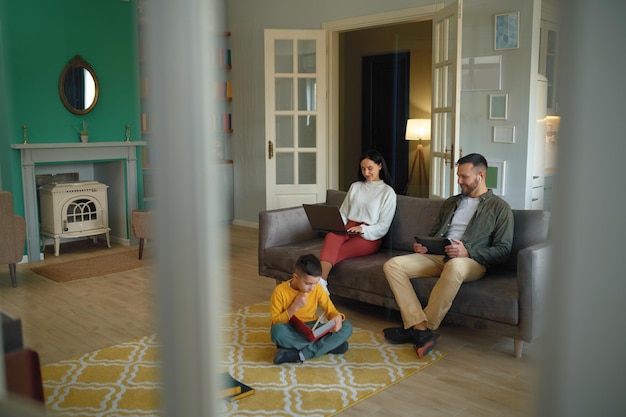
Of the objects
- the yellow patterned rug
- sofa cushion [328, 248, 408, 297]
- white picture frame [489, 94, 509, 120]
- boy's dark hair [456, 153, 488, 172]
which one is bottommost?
the yellow patterned rug

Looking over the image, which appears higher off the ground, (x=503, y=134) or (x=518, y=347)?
(x=503, y=134)

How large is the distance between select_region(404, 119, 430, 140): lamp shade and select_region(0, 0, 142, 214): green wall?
3.08 meters

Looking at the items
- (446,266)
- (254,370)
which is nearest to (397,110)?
(446,266)

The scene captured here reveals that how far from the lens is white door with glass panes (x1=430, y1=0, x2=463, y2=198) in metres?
4.09

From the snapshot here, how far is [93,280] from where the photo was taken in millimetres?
4078

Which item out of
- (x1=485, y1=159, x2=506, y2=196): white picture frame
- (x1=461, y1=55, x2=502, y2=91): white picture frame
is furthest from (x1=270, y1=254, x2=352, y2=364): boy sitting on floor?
(x1=461, y1=55, x2=502, y2=91): white picture frame

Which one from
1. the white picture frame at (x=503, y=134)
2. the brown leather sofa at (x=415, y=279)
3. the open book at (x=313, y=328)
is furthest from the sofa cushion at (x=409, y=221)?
the white picture frame at (x=503, y=134)

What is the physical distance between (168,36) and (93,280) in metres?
3.96

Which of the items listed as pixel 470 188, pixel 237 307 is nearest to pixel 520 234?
pixel 470 188

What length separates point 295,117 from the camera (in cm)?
552

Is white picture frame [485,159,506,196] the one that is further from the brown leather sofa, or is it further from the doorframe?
the doorframe

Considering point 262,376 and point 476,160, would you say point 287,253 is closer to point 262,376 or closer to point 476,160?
point 262,376

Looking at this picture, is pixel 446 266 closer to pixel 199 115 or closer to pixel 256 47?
pixel 199 115

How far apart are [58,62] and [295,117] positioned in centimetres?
215
